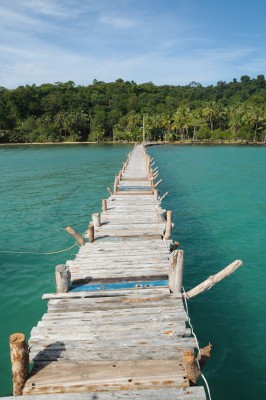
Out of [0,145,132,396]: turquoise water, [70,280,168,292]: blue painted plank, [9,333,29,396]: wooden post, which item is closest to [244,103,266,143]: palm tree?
[0,145,132,396]: turquoise water

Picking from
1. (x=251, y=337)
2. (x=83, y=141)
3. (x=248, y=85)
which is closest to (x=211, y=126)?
(x=83, y=141)

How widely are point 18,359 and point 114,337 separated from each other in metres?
1.93

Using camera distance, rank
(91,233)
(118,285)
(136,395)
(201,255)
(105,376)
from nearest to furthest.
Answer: (136,395) < (105,376) < (118,285) < (91,233) < (201,255)

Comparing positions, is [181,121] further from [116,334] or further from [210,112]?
[116,334]

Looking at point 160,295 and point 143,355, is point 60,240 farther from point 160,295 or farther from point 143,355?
A: point 143,355

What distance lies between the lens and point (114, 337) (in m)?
6.46

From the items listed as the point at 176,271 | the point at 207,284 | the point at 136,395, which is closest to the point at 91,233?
the point at 176,271

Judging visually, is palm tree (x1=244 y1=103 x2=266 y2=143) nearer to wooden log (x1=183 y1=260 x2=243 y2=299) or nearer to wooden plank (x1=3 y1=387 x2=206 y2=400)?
wooden log (x1=183 y1=260 x2=243 y2=299)

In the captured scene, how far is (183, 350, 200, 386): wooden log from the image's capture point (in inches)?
207

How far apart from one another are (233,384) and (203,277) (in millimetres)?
5309

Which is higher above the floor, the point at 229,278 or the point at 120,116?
the point at 120,116

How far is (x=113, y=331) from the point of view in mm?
6648

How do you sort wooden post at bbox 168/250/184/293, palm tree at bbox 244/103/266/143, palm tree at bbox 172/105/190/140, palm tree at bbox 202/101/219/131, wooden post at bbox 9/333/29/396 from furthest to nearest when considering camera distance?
palm tree at bbox 202/101/219/131 → palm tree at bbox 172/105/190/140 → palm tree at bbox 244/103/266/143 → wooden post at bbox 168/250/184/293 → wooden post at bbox 9/333/29/396

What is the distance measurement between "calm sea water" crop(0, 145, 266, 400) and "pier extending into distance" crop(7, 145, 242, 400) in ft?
7.49
